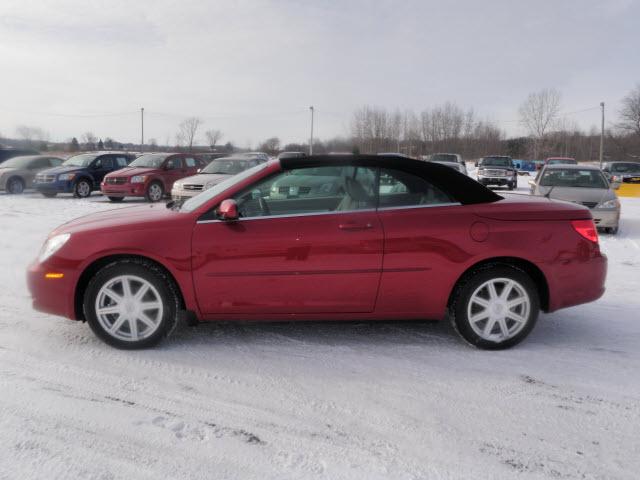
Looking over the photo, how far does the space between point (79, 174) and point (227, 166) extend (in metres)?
6.22

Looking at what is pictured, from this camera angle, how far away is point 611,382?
362 centimetres

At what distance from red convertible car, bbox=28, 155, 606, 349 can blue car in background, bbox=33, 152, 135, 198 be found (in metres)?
15.1

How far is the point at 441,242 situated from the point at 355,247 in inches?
25.7

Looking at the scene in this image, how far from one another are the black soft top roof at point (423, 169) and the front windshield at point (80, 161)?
54.8 ft

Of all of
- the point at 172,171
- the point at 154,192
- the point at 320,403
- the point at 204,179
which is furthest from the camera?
the point at 172,171

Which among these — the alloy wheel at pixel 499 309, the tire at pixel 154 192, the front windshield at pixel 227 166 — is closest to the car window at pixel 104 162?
the tire at pixel 154 192

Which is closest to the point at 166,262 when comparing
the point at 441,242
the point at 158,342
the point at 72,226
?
the point at 158,342

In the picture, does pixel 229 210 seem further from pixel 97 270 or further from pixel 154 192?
pixel 154 192

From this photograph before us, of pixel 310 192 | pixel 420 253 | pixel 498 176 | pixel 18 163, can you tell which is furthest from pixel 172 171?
pixel 498 176

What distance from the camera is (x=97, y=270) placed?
13.5 ft

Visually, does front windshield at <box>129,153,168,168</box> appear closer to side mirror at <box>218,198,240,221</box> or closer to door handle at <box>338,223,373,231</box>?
side mirror at <box>218,198,240,221</box>

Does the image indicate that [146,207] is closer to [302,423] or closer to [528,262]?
[302,423]

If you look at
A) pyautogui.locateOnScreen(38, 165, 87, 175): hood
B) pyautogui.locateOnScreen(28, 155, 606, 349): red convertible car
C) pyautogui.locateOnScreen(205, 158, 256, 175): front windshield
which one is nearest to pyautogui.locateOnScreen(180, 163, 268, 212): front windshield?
pyautogui.locateOnScreen(28, 155, 606, 349): red convertible car

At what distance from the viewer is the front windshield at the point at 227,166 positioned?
1515 cm
